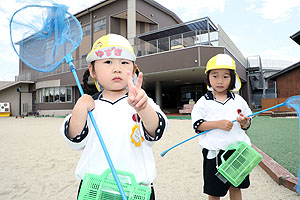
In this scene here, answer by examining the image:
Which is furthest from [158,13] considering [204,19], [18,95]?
[18,95]

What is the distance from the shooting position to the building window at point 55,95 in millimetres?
23703

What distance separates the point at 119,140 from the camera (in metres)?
1.25

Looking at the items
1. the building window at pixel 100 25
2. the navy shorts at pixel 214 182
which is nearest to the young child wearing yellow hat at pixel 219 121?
the navy shorts at pixel 214 182

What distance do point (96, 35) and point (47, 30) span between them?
2277 cm

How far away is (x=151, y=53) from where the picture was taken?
1622cm

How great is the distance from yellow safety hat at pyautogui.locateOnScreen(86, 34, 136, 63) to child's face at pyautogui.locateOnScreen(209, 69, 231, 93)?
0.94 meters

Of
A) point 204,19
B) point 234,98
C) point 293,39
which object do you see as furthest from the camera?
point 204,19

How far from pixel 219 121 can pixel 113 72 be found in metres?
1.06

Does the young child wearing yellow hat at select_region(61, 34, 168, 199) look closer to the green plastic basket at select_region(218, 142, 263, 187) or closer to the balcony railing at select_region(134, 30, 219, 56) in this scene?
the green plastic basket at select_region(218, 142, 263, 187)

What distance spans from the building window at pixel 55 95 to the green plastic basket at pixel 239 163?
2404cm

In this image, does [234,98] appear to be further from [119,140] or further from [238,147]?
[119,140]

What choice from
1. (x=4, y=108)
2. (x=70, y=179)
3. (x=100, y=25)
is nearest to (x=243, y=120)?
(x=70, y=179)

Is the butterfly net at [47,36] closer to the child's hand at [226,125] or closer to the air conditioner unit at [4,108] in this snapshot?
the child's hand at [226,125]

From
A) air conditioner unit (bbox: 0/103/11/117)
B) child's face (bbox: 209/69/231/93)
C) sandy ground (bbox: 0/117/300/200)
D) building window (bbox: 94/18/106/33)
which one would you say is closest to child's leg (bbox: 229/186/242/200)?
sandy ground (bbox: 0/117/300/200)
